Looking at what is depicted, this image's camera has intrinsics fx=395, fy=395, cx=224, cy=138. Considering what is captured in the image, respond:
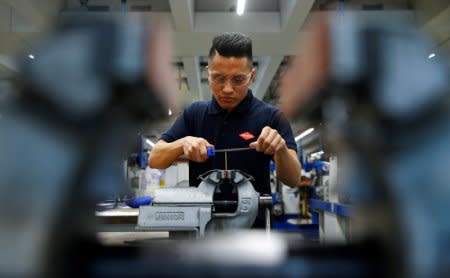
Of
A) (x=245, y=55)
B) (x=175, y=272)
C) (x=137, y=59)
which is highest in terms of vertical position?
(x=245, y=55)

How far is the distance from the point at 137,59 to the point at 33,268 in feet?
0.40

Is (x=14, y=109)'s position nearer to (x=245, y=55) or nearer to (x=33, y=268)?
(x=33, y=268)

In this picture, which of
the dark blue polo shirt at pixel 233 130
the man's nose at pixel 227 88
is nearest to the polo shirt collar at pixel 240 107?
the dark blue polo shirt at pixel 233 130

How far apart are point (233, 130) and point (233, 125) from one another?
17 mm

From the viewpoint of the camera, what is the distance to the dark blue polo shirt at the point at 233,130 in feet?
3.96

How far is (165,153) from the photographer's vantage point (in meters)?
1.07

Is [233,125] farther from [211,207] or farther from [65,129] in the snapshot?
[65,129]

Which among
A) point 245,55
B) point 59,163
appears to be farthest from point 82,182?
point 245,55

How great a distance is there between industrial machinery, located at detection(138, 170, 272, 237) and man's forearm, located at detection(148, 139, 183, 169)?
0.14 metres

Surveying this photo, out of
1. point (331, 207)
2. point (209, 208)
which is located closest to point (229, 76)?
point (209, 208)

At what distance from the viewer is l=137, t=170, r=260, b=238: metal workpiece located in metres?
0.80

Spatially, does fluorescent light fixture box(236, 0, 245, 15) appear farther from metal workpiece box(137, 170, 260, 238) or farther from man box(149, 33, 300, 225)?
metal workpiece box(137, 170, 260, 238)

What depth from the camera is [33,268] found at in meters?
0.20

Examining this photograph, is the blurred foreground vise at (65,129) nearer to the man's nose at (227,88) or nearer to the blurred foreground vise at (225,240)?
the blurred foreground vise at (225,240)
